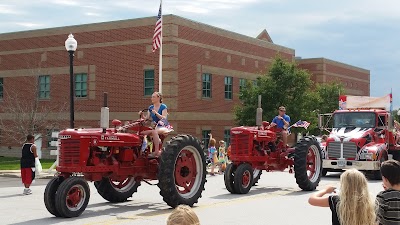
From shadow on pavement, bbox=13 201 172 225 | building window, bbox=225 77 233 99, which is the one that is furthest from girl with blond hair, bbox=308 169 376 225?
building window, bbox=225 77 233 99

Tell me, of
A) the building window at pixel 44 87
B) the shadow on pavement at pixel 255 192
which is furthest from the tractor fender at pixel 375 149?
the building window at pixel 44 87

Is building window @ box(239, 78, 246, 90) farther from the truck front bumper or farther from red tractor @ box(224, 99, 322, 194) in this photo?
red tractor @ box(224, 99, 322, 194)

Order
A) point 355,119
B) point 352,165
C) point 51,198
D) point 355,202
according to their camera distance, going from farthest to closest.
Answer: point 355,119 < point 352,165 < point 51,198 < point 355,202

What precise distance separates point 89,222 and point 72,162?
1339 mm

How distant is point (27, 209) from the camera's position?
12430 millimetres

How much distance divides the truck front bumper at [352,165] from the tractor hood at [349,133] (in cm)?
86

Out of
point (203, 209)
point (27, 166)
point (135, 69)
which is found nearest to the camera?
point (203, 209)

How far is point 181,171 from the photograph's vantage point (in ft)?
42.2

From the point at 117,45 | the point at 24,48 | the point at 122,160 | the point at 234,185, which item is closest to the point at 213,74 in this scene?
the point at 117,45

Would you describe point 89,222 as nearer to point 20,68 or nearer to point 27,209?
point 27,209

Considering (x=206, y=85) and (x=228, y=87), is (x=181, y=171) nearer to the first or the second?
(x=206, y=85)

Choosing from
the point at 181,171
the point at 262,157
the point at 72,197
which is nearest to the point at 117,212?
the point at 72,197

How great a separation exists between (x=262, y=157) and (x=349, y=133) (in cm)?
684

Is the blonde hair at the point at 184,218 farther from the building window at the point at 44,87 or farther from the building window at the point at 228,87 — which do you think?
the building window at the point at 44,87
